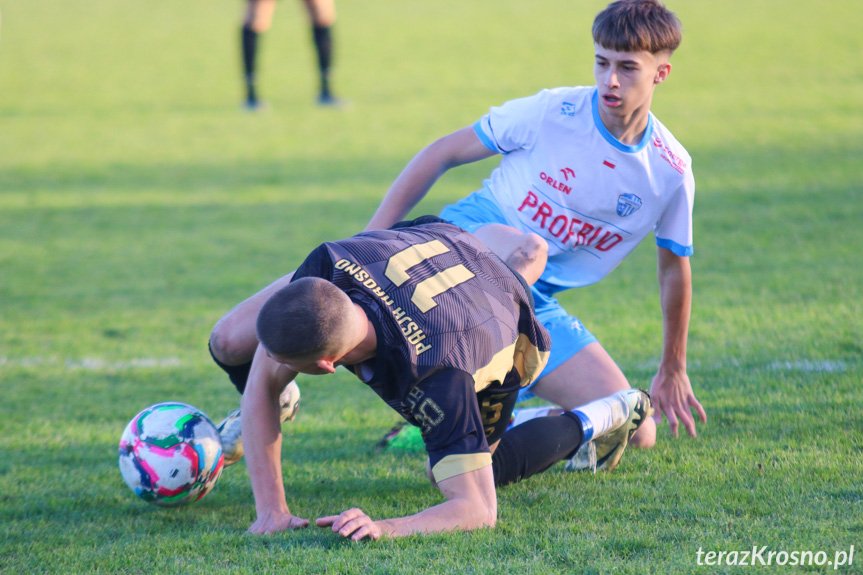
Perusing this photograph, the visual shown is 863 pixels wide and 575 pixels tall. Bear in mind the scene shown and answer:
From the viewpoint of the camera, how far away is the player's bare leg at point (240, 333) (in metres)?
3.42

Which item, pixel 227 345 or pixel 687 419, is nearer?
pixel 227 345

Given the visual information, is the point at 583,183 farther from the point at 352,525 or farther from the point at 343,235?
the point at 343,235

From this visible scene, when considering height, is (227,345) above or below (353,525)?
above

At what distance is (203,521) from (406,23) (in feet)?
64.6

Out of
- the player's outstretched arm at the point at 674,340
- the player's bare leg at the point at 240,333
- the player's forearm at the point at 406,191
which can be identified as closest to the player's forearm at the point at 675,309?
the player's outstretched arm at the point at 674,340

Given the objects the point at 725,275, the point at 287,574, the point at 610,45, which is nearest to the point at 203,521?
the point at 287,574

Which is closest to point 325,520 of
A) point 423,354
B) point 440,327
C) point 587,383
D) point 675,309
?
point 423,354

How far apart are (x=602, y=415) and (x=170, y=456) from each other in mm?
1656

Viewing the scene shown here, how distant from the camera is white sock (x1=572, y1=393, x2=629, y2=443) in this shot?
339 cm

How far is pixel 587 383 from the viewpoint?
3797 mm

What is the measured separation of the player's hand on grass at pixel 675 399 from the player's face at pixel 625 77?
1.15m

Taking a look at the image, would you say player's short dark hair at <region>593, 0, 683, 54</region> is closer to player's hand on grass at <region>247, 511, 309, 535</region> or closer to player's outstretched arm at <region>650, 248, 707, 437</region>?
player's outstretched arm at <region>650, 248, 707, 437</region>

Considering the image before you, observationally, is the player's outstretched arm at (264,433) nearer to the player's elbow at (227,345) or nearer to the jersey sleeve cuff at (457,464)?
the player's elbow at (227,345)
